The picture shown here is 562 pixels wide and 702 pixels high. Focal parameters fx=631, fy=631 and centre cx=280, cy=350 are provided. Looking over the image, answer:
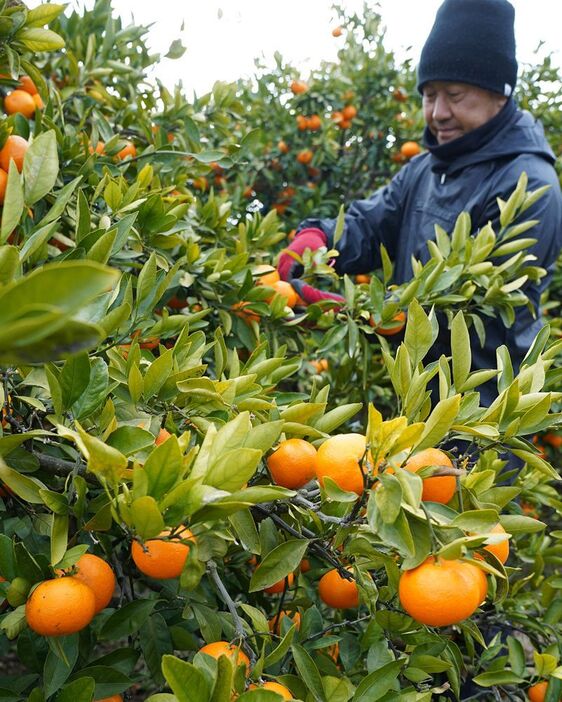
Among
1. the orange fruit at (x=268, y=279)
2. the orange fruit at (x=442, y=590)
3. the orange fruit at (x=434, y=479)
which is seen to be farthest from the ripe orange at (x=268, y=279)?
the orange fruit at (x=442, y=590)

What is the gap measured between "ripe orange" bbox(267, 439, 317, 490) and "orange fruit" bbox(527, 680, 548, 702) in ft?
2.75

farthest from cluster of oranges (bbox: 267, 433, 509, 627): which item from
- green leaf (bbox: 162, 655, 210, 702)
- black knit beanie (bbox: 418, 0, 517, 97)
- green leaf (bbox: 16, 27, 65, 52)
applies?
black knit beanie (bbox: 418, 0, 517, 97)

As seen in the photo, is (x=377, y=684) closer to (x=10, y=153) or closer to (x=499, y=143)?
(x=10, y=153)

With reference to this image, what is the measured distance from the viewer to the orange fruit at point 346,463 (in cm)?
73

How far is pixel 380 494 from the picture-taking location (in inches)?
25.3

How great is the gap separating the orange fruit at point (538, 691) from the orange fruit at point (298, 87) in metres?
2.99

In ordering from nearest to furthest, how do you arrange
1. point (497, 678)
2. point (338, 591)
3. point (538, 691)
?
point (338, 591)
point (497, 678)
point (538, 691)

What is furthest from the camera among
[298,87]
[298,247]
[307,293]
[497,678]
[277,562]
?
[298,87]

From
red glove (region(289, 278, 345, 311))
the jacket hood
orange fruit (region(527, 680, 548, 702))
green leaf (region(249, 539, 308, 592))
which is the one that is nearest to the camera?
green leaf (region(249, 539, 308, 592))

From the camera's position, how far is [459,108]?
7.05 ft

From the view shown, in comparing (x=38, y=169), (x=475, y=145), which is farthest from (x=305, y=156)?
(x=38, y=169)

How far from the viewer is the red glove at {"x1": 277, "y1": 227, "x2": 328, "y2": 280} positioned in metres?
1.84

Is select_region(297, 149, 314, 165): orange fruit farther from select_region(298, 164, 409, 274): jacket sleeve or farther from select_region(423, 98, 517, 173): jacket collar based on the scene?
select_region(423, 98, 517, 173): jacket collar

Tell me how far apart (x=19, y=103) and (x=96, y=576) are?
1063 mm
